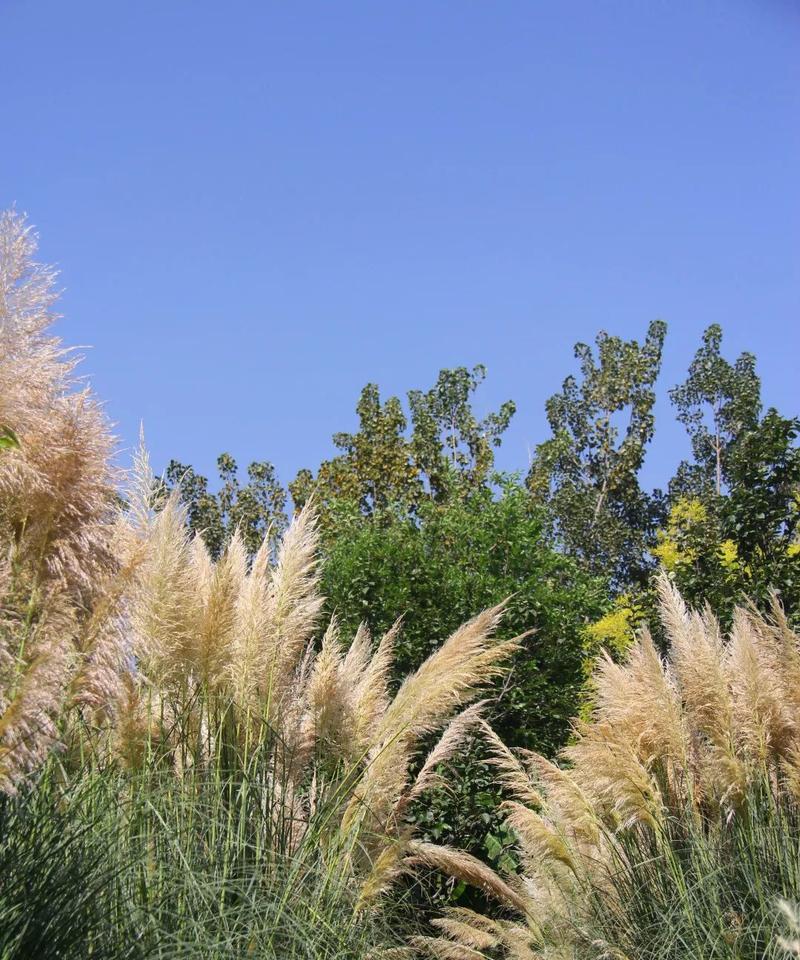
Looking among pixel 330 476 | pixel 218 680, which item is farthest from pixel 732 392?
pixel 218 680

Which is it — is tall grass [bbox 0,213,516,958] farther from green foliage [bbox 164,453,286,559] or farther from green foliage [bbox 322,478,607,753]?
green foliage [bbox 164,453,286,559]

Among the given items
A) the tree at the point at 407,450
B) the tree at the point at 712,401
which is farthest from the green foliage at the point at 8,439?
the tree at the point at 712,401

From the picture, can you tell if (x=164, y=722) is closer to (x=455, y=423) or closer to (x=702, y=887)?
(x=702, y=887)

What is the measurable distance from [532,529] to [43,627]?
7.23m

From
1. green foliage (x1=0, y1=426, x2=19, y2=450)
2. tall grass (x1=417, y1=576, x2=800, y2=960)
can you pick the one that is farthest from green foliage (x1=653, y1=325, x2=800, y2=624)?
green foliage (x1=0, y1=426, x2=19, y2=450)

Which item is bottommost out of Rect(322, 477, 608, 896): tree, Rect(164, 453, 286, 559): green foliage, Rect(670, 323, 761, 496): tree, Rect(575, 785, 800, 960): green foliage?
Rect(575, 785, 800, 960): green foliage

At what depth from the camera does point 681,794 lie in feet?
15.8

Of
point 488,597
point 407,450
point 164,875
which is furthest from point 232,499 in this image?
point 164,875

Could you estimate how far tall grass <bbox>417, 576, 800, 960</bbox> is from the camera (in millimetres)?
4400

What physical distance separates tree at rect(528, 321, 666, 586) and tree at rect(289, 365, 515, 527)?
221 centimetres

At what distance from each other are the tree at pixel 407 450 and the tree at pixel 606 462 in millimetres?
2210

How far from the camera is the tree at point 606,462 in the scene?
1015 inches

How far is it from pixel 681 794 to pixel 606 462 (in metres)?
23.0

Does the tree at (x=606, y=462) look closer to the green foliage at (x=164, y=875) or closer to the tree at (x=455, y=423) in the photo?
the tree at (x=455, y=423)
